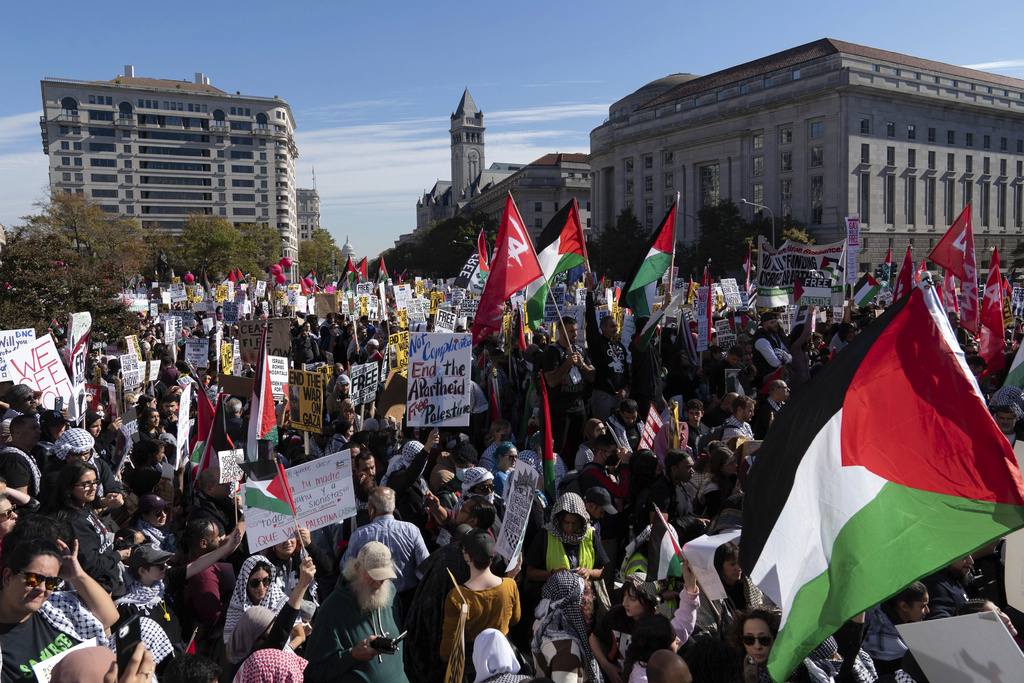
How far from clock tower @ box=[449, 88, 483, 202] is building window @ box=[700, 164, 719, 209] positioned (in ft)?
327

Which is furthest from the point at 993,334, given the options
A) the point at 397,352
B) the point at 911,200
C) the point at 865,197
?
the point at 911,200

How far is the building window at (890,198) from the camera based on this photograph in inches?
2603

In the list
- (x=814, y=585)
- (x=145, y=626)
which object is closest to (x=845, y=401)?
(x=814, y=585)

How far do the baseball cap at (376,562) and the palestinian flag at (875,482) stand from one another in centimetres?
156

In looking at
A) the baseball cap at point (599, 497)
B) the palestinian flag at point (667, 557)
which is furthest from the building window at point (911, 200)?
the palestinian flag at point (667, 557)

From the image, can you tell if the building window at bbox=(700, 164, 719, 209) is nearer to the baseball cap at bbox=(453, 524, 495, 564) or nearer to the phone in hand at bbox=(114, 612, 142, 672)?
the baseball cap at bbox=(453, 524, 495, 564)

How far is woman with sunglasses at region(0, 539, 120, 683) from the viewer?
3027 mm

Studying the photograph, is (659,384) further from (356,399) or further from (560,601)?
(560,601)

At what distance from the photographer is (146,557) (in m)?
4.05

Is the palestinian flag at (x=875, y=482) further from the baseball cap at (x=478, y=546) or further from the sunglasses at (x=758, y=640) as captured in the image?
the baseball cap at (x=478, y=546)

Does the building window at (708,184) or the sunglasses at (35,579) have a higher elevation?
the building window at (708,184)

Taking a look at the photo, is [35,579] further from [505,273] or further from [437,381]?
[505,273]

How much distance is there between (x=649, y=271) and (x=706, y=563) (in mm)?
6396

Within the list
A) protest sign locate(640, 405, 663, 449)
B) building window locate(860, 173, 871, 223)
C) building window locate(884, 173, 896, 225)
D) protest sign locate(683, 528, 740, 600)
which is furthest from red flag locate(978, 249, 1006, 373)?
building window locate(884, 173, 896, 225)
